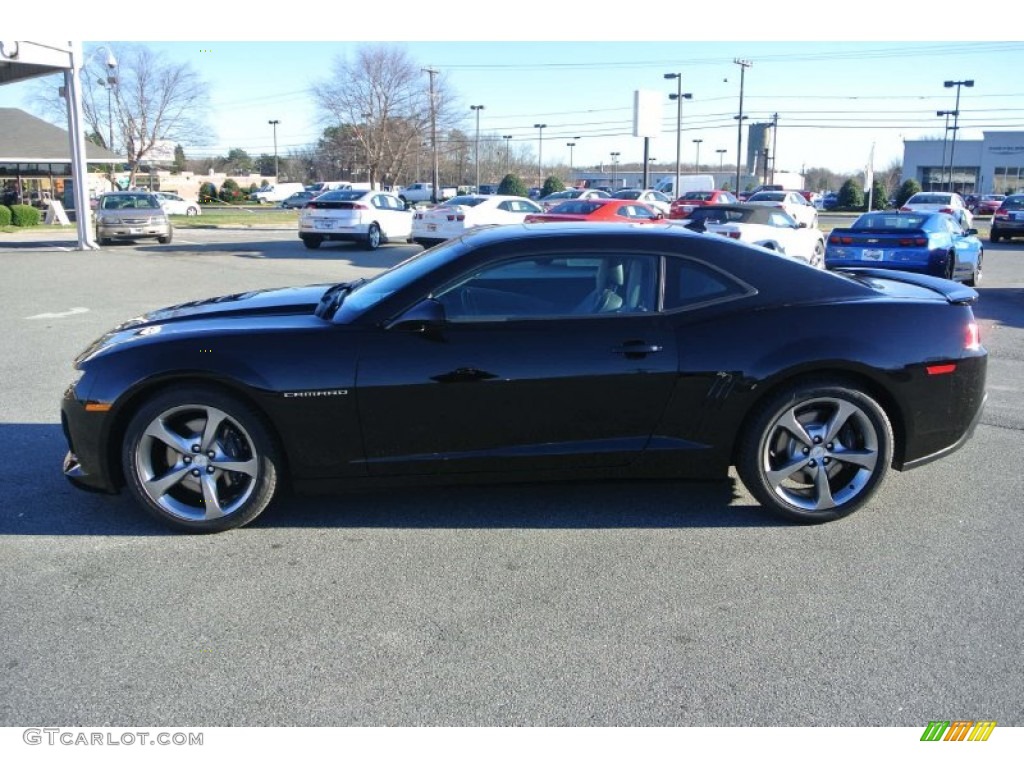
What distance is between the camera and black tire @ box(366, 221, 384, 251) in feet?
75.0

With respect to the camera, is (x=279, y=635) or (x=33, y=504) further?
(x=33, y=504)

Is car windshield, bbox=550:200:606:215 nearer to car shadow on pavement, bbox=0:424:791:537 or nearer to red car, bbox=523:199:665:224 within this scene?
red car, bbox=523:199:665:224

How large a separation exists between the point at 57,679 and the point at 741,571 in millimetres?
2756

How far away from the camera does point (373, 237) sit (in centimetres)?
2306

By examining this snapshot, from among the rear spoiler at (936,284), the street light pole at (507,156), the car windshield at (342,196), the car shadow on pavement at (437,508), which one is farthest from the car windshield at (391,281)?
the street light pole at (507,156)

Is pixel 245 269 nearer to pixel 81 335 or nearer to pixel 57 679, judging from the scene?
pixel 81 335

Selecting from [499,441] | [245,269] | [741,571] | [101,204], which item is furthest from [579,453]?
[101,204]

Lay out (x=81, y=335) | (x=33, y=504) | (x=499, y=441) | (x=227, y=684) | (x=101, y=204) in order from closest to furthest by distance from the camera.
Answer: (x=227, y=684) < (x=499, y=441) < (x=33, y=504) < (x=81, y=335) < (x=101, y=204)

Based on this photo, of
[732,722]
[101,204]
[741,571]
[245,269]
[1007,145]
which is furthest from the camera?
[1007,145]

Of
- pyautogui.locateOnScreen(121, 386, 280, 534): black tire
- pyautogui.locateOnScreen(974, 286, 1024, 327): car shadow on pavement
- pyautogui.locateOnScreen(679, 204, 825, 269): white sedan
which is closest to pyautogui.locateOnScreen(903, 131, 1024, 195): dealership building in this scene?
pyautogui.locateOnScreen(679, 204, 825, 269): white sedan

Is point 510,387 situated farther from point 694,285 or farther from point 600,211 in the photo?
point 600,211

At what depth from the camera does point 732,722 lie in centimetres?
286

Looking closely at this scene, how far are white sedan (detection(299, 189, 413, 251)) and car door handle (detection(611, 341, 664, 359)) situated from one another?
19.1 m
